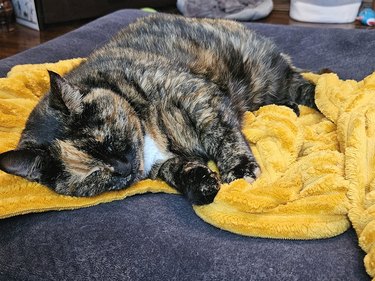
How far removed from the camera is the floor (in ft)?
13.0

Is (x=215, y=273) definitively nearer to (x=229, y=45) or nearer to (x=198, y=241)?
(x=198, y=241)

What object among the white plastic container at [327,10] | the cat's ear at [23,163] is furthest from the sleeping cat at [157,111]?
the white plastic container at [327,10]

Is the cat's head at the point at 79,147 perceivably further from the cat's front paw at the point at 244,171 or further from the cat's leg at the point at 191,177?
the cat's front paw at the point at 244,171

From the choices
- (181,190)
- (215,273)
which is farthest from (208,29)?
(215,273)

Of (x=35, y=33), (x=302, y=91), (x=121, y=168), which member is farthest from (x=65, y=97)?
(x=35, y=33)

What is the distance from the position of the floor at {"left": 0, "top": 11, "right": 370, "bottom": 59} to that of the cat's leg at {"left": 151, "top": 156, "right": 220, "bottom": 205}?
9.00 feet

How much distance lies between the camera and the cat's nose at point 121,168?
4.61 ft

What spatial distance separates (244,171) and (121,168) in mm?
384

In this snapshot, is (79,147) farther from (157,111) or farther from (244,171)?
(244,171)

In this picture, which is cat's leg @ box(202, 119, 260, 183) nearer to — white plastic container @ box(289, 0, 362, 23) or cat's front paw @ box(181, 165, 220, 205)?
cat's front paw @ box(181, 165, 220, 205)

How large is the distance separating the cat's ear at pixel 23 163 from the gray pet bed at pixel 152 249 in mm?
141

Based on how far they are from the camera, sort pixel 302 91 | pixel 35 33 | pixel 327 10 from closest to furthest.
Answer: pixel 302 91 < pixel 327 10 < pixel 35 33

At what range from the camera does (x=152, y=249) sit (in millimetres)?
1260

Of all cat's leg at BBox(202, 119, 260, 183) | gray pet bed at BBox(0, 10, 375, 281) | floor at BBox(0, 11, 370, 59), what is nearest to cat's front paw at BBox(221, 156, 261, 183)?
Result: cat's leg at BBox(202, 119, 260, 183)
